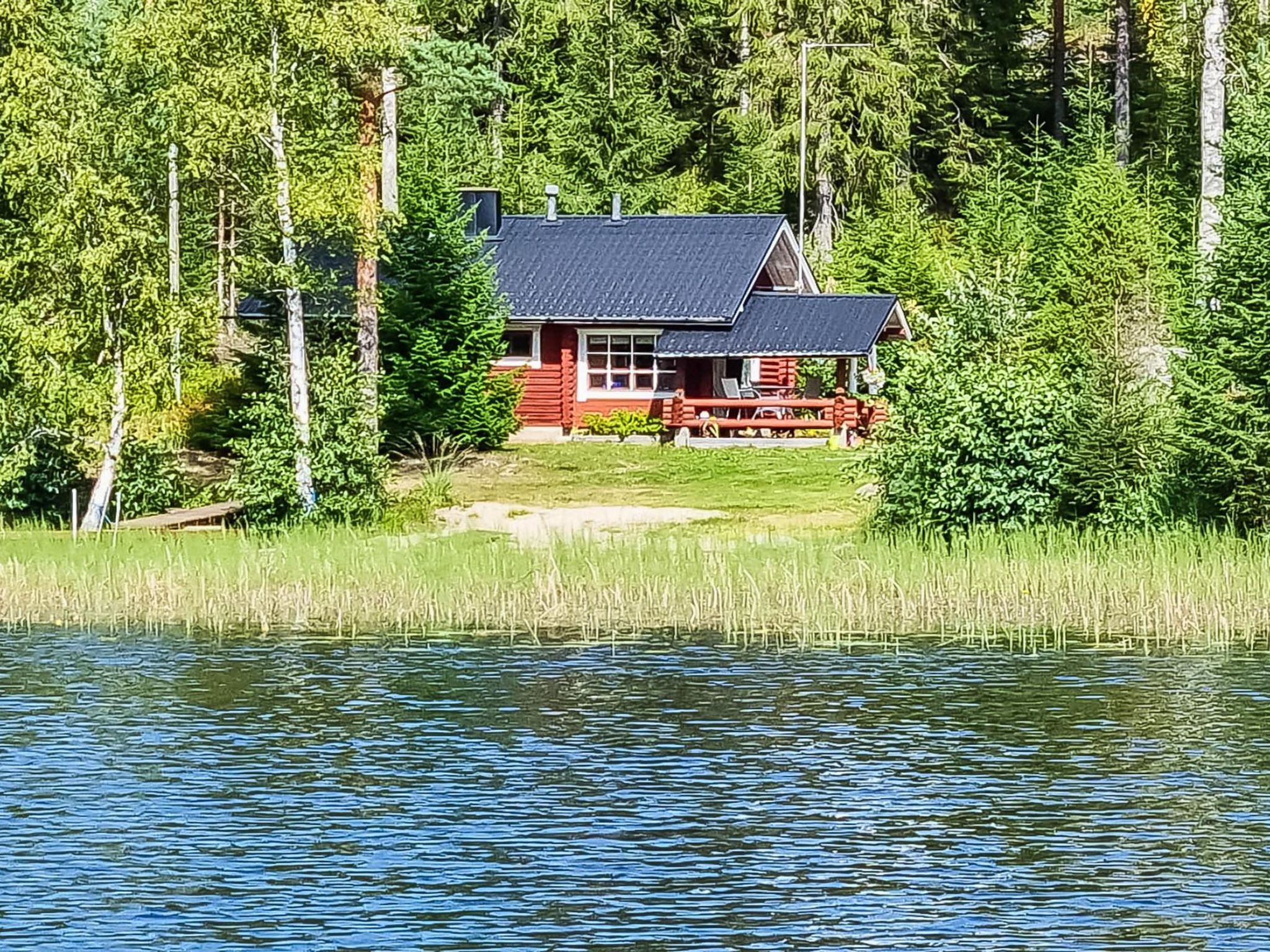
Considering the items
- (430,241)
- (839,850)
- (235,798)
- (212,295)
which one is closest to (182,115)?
(212,295)

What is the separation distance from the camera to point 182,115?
34500mm

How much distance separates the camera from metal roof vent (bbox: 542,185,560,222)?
177 feet

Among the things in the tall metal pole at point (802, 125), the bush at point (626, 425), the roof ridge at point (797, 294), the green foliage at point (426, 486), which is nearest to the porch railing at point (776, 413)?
the bush at point (626, 425)

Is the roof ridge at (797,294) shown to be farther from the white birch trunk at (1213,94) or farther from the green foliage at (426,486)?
the white birch trunk at (1213,94)

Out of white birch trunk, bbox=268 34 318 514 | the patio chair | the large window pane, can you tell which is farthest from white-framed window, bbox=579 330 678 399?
white birch trunk, bbox=268 34 318 514

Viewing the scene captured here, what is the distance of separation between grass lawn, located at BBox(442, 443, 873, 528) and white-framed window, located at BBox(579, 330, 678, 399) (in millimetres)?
3420

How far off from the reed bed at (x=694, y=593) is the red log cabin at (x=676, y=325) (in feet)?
63.9

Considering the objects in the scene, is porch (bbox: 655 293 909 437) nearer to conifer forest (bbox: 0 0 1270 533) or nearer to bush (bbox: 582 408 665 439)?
bush (bbox: 582 408 665 439)

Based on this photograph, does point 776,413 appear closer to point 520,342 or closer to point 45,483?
point 520,342

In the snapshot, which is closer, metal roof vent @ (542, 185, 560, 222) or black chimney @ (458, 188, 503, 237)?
black chimney @ (458, 188, 503, 237)

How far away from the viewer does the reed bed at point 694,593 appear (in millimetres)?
25234

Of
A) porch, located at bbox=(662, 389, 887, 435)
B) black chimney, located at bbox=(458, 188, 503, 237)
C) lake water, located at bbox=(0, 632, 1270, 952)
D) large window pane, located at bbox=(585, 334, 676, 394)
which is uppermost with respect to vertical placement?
black chimney, located at bbox=(458, 188, 503, 237)

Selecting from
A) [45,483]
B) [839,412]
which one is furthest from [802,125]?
[45,483]

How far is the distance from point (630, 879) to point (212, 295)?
918 inches
